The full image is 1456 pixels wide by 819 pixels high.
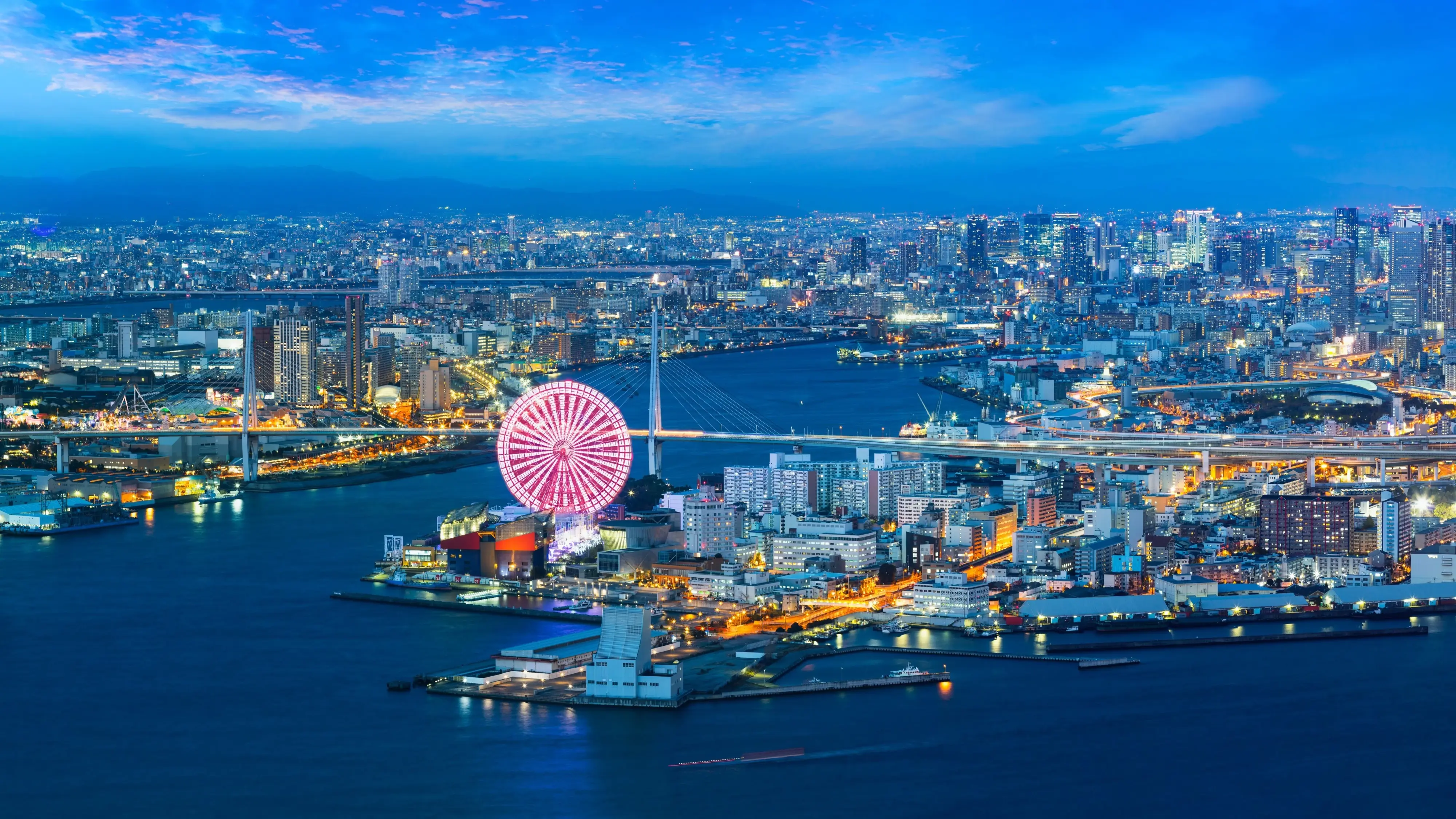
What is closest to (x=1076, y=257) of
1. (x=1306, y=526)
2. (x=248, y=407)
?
(x=248, y=407)

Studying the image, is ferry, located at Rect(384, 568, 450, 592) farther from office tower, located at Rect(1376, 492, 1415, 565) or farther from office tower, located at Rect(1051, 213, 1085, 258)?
office tower, located at Rect(1051, 213, 1085, 258)

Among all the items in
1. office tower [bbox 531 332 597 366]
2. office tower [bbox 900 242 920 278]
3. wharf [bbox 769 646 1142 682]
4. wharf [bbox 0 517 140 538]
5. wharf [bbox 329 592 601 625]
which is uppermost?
office tower [bbox 900 242 920 278]

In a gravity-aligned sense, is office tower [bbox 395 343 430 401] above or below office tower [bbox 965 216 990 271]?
below

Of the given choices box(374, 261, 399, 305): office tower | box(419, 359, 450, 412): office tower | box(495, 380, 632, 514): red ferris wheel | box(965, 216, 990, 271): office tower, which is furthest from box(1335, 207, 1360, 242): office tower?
box(495, 380, 632, 514): red ferris wheel

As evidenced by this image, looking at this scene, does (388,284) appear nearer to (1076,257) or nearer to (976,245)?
(976,245)

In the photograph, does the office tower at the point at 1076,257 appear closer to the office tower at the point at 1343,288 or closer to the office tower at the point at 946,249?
the office tower at the point at 946,249

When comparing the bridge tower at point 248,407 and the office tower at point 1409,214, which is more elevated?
the office tower at point 1409,214

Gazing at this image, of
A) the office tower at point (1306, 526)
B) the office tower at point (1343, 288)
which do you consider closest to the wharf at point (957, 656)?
the office tower at point (1306, 526)

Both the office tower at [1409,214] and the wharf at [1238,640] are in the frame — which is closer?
the wharf at [1238,640]
